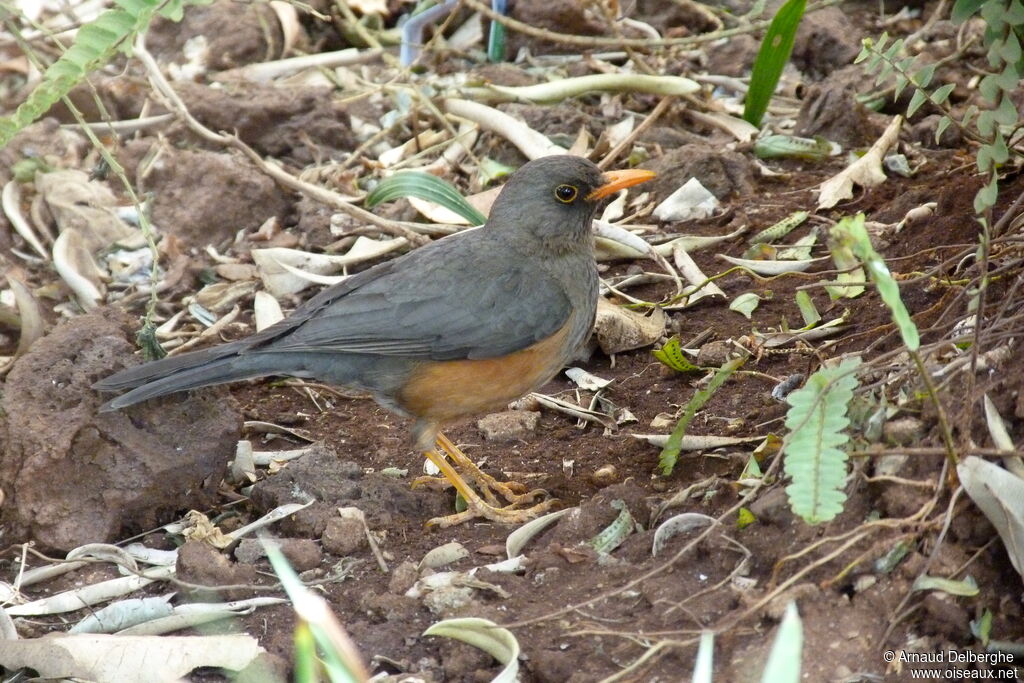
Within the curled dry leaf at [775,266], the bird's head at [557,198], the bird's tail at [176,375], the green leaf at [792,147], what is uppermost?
the bird's head at [557,198]

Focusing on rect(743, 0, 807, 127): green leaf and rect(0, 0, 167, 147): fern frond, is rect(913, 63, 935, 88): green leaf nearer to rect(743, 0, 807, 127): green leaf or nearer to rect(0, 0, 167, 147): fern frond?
rect(743, 0, 807, 127): green leaf

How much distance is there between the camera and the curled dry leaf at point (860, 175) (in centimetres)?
656

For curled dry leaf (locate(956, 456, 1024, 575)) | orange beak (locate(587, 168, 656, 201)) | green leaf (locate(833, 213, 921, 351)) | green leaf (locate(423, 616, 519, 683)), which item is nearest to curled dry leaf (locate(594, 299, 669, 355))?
orange beak (locate(587, 168, 656, 201))

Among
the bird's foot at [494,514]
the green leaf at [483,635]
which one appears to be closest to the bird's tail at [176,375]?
the bird's foot at [494,514]

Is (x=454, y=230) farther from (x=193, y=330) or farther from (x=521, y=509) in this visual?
(x=521, y=509)

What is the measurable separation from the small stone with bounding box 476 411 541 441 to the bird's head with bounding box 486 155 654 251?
870mm

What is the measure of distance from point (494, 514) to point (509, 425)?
95 cm

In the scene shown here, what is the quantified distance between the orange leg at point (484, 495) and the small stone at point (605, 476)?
0.23m

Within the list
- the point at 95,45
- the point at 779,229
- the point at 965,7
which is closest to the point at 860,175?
the point at 779,229

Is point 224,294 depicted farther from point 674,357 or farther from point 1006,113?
point 1006,113

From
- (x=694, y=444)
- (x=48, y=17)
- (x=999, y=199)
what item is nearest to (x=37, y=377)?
(x=694, y=444)

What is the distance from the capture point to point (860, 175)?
667cm

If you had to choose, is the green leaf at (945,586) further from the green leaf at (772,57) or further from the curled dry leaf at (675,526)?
the green leaf at (772,57)

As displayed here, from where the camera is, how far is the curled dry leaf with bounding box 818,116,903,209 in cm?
656
